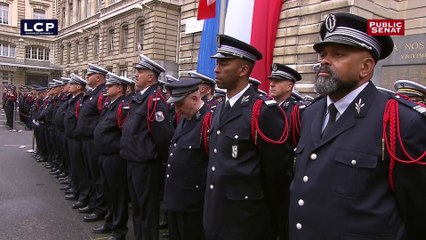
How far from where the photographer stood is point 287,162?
2.77 metres

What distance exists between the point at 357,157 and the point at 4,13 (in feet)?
168

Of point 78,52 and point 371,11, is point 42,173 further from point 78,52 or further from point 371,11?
point 78,52

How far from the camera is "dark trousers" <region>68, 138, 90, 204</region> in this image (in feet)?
19.9

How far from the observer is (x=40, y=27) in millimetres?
11914

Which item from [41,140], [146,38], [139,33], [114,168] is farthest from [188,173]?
[139,33]

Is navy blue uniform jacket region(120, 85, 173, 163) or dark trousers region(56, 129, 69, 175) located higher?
navy blue uniform jacket region(120, 85, 173, 163)

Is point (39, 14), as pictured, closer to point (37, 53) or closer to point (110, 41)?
point (37, 53)

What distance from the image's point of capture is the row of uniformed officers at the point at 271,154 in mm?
1715

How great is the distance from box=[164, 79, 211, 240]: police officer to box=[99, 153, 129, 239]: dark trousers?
4.28 feet

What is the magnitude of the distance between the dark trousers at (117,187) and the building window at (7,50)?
46.2 meters

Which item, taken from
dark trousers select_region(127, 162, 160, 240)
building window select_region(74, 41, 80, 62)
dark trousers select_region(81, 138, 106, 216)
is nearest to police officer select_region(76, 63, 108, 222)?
dark trousers select_region(81, 138, 106, 216)

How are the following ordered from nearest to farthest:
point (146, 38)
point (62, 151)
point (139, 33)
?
point (62, 151), point (146, 38), point (139, 33)

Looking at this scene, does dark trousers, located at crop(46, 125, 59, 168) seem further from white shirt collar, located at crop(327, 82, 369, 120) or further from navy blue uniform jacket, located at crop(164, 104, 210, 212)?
white shirt collar, located at crop(327, 82, 369, 120)

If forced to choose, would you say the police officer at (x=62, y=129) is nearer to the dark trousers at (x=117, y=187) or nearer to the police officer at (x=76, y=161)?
the police officer at (x=76, y=161)
